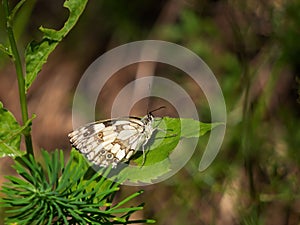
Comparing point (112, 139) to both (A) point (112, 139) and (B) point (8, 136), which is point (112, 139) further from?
(B) point (8, 136)

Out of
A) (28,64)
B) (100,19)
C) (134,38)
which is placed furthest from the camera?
(100,19)

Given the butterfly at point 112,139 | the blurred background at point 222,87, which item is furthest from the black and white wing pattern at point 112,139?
the blurred background at point 222,87

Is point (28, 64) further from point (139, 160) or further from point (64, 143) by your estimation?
point (64, 143)

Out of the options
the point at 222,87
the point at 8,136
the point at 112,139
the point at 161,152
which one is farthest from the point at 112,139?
the point at 222,87

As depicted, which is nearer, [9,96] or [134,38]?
[134,38]

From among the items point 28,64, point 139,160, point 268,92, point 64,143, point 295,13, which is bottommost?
point 64,143

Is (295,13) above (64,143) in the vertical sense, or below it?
above

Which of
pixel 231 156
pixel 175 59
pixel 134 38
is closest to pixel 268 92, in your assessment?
pixel 231 156
